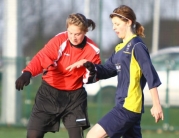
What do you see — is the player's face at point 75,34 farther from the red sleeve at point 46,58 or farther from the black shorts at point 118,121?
the black shorts at point 118,121

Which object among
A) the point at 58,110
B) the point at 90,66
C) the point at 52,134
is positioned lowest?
the point at 52,134

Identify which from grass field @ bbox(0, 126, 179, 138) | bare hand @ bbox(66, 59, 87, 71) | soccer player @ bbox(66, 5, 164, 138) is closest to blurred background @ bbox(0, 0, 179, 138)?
grass field @ bbox(0, 126, 179, 138)

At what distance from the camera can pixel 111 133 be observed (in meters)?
5.78

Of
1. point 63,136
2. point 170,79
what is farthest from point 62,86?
point 170,79

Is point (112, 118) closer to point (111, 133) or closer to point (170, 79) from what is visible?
point (111, 133)

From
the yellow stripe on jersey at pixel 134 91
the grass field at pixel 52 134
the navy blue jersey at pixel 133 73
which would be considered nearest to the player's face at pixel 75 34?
the navy blue jersey at pixel 133 73

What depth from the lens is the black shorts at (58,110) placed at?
6.54m

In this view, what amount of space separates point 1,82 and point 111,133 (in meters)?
6.51

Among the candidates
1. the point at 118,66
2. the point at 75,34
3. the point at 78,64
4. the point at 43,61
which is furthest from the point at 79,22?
the point at 118,66

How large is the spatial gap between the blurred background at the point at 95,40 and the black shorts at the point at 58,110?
5156mm

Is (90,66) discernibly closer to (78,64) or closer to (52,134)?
(78,64)

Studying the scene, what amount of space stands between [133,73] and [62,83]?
1076mm

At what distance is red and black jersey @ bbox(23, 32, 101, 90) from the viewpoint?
642 centimetres

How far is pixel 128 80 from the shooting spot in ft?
19.0
